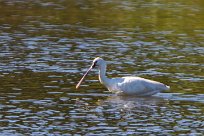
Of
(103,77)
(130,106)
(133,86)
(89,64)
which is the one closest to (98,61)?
(103,77)

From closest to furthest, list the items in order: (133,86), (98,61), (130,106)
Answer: (130,106), (133,86), (98,61)

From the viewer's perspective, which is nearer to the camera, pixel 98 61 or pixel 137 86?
pixel 137 86

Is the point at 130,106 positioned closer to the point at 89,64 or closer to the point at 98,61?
the point at 98,61

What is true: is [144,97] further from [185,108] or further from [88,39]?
[88,39]

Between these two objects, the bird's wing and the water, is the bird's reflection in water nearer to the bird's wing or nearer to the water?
the water

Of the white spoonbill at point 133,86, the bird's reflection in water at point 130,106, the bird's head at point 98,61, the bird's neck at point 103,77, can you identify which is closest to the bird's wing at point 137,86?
the white spoonbill at point 133,86

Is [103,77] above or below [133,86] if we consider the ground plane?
above

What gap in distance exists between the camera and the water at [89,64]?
70.4 ft

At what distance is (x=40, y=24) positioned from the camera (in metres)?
38.6

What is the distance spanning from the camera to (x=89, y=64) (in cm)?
2927

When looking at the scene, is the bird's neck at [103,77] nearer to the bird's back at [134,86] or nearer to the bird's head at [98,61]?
the bird's head at [98,61]

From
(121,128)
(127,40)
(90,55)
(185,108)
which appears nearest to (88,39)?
(127,40)

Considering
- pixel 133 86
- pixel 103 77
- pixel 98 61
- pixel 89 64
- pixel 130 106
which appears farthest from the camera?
pixel 89 64

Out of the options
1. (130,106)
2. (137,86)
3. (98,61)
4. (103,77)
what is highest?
(98,61)
